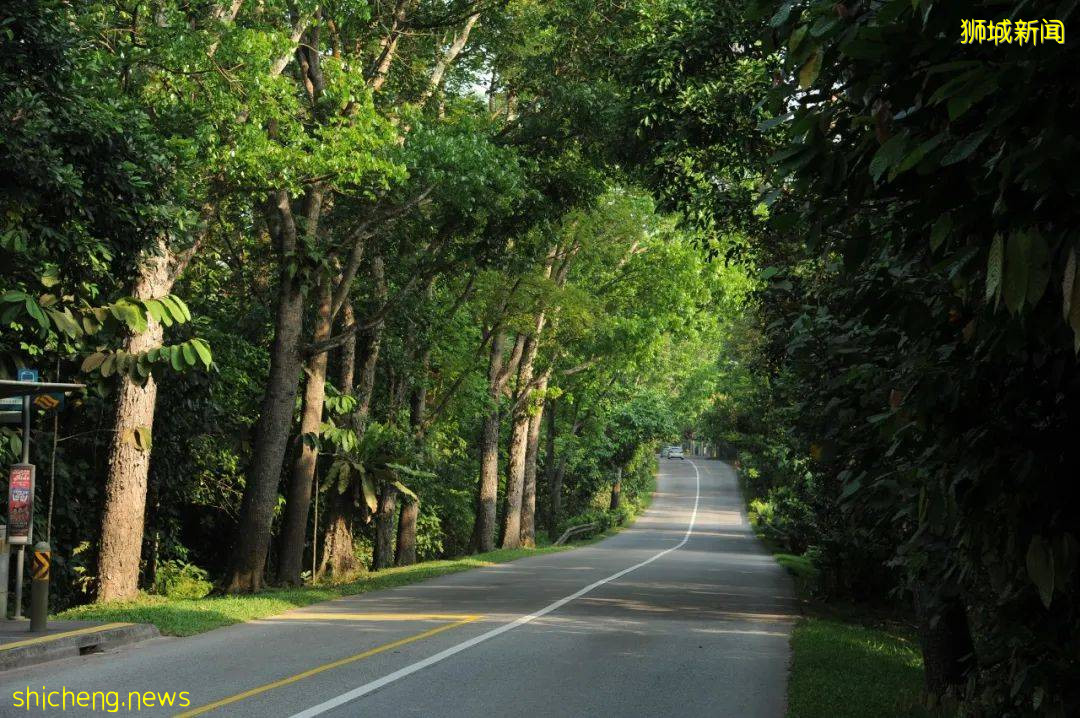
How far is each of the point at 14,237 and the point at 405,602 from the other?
9385 mm

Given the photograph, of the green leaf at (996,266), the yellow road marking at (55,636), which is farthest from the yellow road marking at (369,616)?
the green leaf at (996,266)

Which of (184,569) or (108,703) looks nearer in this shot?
(108,703)

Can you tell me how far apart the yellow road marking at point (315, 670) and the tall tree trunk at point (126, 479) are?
5548 mm

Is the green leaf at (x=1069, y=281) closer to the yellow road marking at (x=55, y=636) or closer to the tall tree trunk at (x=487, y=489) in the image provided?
the yellow road marking at (x=55, y=636)

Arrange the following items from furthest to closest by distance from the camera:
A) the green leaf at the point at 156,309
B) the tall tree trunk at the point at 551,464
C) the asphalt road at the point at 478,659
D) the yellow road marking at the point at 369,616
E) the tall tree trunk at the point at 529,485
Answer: the tall tree trunk at the point at 551,464 < the tall tree trunk at the point at 529,485 < the yellow road marking at the point at 369,616 < the green leaf at the point at 156,309 < the asphalt road at the point at 478,659

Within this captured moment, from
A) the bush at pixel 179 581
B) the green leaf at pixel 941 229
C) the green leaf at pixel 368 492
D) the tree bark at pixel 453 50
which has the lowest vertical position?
the bush at pixel 179 581

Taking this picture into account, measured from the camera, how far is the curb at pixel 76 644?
33.6 feet

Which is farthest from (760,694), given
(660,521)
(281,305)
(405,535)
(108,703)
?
(660,521)

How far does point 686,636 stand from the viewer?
1395cm

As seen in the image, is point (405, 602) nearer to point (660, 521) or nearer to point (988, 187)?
point (988, 187)

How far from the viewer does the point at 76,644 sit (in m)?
11.2

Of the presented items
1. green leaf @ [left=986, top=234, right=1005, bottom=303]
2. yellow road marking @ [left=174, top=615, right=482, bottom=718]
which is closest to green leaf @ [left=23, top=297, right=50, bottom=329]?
yellow road marking @ [left=174, top=615, right=482, bottom=718]

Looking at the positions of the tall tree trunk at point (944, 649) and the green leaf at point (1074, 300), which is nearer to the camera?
the green leaf at point (1074, 300)

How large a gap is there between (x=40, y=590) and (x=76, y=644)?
0.95 metres
